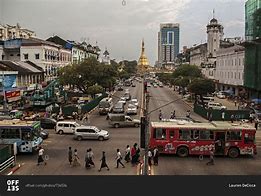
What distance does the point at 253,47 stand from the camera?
3638 cm

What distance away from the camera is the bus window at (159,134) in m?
15.5

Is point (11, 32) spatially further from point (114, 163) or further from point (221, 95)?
point (114, 163)

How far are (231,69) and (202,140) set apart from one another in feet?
111

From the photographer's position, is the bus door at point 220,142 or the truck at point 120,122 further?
the truck at point 120,122

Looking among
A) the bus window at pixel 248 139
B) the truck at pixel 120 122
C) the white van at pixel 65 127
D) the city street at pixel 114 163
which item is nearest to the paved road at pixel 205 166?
the city street at pixel 114 163

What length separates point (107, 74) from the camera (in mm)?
41781

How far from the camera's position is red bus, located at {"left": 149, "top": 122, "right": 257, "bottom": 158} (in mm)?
15383

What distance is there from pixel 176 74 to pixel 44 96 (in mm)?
31989

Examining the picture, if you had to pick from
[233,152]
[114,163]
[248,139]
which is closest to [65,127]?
[114,163]

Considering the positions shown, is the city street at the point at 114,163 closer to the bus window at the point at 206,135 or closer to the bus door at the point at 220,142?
the bus door at the point at 220,142

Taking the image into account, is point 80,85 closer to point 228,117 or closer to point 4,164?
point 228,117

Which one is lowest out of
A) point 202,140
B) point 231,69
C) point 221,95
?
point 202,140
